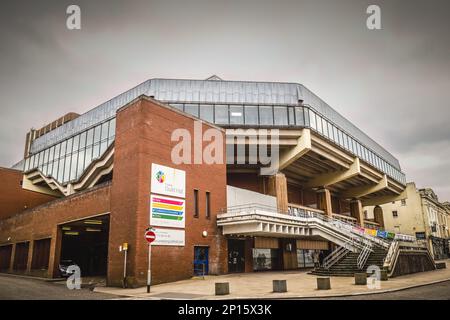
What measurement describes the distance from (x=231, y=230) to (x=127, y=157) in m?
9.43

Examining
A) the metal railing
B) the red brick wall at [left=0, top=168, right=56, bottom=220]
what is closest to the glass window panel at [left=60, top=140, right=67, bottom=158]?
the red brick wall at [left=0, top=168, right=56, bottom=220]

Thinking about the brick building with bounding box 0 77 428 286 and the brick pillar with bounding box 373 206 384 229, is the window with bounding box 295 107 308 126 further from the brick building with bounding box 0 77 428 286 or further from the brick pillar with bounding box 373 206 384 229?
the brick pillar with bounding box 373 206 384 229

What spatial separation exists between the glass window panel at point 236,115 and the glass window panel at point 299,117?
5713 mm

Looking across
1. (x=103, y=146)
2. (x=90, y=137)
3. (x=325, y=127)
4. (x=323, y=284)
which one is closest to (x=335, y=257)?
(x=323, y=284)

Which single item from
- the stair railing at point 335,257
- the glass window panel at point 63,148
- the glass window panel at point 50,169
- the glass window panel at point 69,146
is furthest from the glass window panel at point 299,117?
the glass window panel at point 50,169

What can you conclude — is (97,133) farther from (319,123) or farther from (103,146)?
(319,123)

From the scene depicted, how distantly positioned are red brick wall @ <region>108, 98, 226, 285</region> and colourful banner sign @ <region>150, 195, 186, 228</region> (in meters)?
0.49

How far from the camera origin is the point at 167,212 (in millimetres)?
23172

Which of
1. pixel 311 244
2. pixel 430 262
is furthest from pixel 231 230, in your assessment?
pixel 430 262

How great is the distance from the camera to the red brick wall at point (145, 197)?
2141 centimetres

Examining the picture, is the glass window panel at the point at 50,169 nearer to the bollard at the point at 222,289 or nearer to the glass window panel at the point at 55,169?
the glass window panel at the point at 55,169

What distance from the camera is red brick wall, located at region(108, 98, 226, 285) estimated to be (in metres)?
21.4

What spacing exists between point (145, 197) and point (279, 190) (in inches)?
709

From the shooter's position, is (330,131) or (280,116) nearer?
(280,116)
